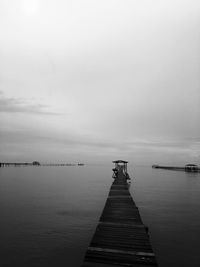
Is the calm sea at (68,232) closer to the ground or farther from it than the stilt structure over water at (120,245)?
closer to the ground

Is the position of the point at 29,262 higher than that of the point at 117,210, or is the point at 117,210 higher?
the point at 117,210

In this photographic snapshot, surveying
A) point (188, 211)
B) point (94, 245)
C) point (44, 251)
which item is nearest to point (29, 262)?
point (44, 251)

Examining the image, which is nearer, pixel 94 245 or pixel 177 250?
pixel 94 245

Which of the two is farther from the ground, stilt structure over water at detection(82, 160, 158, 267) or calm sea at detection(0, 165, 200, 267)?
stilt structure over water at detection(82, 160, 158, 267)

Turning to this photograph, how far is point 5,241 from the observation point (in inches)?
671

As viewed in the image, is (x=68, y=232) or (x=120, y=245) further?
(x=68, y=232)

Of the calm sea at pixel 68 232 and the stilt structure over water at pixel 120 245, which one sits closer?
the stilt structure over water at pixel 120 245

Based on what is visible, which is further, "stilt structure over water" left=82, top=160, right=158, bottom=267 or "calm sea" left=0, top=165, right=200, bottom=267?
"calm sea" left=0, top=165, right=200, bottom=267

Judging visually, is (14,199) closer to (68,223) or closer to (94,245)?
(68,223)

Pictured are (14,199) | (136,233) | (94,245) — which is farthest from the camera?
(14,199)

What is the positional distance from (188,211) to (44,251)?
17990 millimetres

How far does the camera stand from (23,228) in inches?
795

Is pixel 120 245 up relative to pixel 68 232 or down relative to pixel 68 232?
up

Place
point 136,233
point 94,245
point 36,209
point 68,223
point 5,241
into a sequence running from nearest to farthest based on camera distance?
point 94,245 < point 136,233 < point 5,241 < point 68,223 < point 36,209
